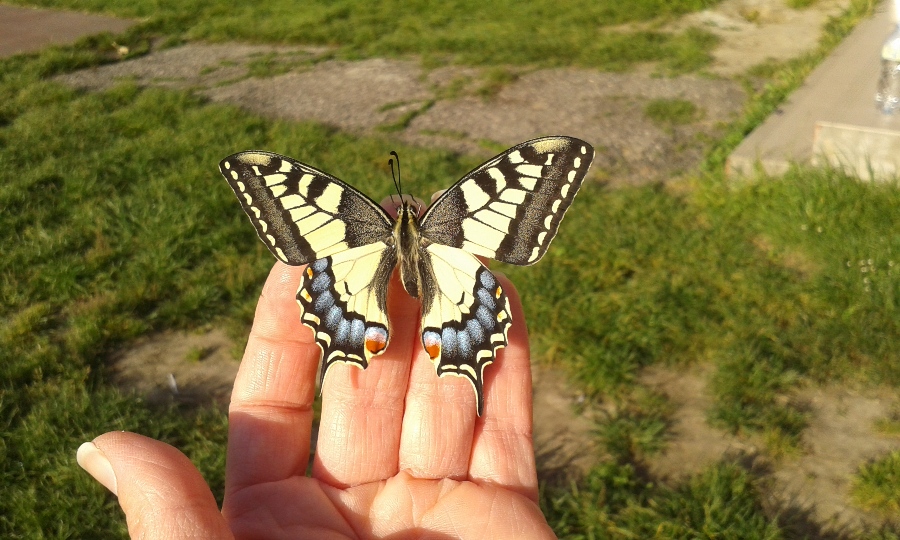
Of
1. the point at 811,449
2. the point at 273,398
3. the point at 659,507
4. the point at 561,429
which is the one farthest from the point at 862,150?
the point at 273,398

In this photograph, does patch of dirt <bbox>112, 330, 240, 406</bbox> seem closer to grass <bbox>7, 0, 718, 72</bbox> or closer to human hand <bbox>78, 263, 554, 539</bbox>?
human hand <bbox>78, 263, 554, 539</bbox>

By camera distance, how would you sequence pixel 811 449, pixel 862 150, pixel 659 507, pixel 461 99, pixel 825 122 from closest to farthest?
1. pixel 659 507
2. pixel 811 449
3. pixel 862 150
4. pixel 825 122
5. pixel 461 99

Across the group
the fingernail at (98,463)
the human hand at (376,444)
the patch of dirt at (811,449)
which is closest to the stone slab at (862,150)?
the patch of dirt at (811,449)

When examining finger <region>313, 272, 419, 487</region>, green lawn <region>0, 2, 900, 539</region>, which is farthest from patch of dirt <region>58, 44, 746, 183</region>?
finger <region>313, 272, 419, 487</region>

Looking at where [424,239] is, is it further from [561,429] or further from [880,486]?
[880,486]

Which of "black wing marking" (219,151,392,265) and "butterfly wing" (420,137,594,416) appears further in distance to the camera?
"black wing marking" (219,151,392,265)
